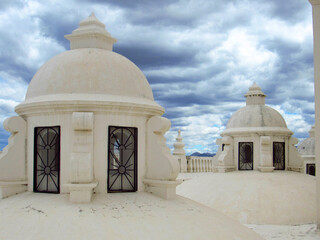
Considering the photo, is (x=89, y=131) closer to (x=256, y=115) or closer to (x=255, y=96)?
(x=256, y=115)

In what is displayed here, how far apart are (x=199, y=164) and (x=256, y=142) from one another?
8976 mm

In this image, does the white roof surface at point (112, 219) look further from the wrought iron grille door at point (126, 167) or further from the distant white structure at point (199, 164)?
the distant white structure at point (199, 164)

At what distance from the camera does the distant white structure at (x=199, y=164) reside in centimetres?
2842

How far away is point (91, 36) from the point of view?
1188 centimetres

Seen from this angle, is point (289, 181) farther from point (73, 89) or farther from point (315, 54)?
point (73, 89)

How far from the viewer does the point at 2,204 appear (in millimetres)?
9727

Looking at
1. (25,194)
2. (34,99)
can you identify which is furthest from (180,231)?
(34,99)

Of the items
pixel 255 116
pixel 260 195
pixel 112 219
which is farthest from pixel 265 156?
pixel 112 219

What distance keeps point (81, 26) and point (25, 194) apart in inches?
204

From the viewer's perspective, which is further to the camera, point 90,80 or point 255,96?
point 255,96

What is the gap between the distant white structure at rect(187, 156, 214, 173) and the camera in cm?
2842

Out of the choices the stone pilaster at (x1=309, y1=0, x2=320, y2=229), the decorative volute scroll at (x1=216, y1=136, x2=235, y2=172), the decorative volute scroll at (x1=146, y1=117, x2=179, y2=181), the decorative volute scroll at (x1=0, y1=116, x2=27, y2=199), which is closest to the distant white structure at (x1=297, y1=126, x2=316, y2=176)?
the decorative volute scroll at (x1=216, y1=136, x2=235, y2=172)

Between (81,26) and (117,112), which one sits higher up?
(81,26)

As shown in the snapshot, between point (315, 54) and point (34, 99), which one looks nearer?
point (34, 99)
